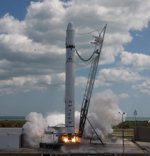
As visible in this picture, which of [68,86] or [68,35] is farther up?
[68,35]

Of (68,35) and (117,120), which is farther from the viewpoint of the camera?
(117,120)

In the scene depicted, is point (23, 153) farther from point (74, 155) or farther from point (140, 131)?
point (140, 131)

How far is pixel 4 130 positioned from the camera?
4788cm

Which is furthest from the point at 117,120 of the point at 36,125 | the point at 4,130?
the point at 4,130

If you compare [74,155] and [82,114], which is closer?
[74,155]

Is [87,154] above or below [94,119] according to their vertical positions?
below

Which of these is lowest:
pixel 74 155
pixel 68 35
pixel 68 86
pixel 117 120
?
pixel 74 155

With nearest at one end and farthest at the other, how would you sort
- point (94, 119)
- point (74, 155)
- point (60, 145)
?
point (74, 155)
point (60, 145)
point (94, 119)

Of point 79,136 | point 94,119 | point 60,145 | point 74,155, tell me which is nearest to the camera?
point 74,155

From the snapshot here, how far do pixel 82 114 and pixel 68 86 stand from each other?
5042 mm

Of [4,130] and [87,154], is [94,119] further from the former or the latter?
[87,154]

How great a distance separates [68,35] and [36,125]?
11410 millimetres

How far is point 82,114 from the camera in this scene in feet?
160

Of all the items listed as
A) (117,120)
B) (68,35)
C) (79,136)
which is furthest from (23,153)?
Answer: (117,120)
